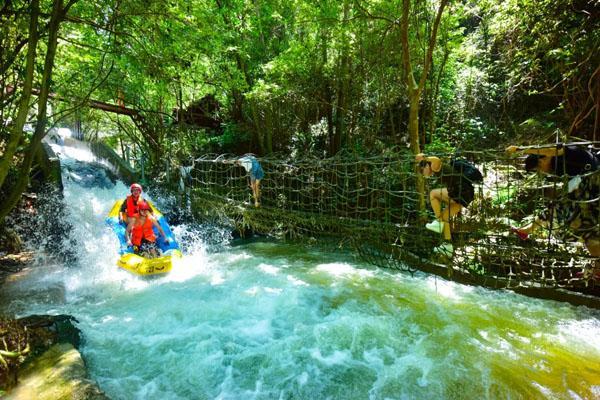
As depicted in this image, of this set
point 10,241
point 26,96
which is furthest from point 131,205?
point 26,96

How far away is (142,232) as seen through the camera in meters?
5.24

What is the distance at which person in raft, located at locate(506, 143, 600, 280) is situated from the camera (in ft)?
7.14

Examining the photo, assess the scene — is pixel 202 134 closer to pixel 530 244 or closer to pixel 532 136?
pixel 532 136

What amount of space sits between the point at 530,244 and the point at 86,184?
870cm

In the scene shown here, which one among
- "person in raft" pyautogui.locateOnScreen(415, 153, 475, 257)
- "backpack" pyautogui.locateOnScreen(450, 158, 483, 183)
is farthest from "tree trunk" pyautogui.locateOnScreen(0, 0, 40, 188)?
"backpack" pyautogui.locateOnScreen(450, 158, 483, 183)

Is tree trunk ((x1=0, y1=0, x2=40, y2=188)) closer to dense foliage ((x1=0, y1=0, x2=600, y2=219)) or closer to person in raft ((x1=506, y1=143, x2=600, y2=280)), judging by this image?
dense foliage ((x1=0, y1=0, x2=600, y2=219))

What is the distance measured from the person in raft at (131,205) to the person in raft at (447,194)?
3.96 m

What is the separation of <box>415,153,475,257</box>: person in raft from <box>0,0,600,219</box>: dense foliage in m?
1.82

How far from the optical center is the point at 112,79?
7.74 metres

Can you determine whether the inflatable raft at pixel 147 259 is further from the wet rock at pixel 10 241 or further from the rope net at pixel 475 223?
the wet rock at pixel 10 241

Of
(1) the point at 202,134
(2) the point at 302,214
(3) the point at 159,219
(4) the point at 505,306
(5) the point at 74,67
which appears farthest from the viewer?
(1) the point at 202,134

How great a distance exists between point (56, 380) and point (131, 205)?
3146 mm

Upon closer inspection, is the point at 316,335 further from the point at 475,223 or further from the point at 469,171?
the point at 469,171

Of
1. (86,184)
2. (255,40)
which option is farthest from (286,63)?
(86,184)
